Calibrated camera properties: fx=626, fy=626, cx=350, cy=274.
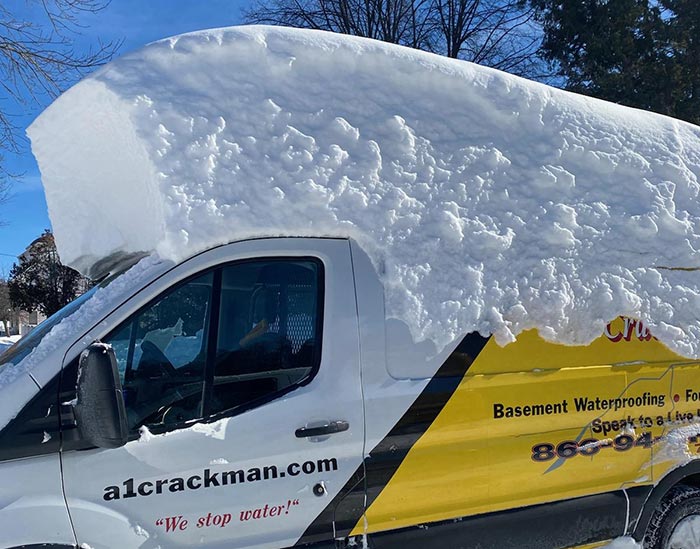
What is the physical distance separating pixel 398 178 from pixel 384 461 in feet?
4.29

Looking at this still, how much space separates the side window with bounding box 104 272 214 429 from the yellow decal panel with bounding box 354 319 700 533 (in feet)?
3.09

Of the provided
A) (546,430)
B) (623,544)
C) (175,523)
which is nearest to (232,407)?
(175,523)

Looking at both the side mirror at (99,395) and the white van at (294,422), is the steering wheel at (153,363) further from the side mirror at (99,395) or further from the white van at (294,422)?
the side mirror at (99,395)

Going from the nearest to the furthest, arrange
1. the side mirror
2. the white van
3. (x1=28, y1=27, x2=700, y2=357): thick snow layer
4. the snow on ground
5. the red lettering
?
the side mirror
the white van
the red lettering
(x1=28, y1=27, x2=700, y2=357): thick snow layer
the snow on ground

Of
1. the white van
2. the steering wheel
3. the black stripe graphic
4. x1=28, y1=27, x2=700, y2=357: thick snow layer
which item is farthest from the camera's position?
x1=28, y1=27, x2=700, y2=357: thick snow layer

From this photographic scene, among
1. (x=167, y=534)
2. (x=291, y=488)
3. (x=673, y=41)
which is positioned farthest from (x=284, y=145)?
(x=673, y=41)

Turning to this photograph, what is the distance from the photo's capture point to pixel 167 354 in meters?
2.55

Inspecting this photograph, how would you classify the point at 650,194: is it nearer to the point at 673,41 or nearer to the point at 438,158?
the point at 438,158

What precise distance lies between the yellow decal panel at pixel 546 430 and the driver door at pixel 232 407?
0.39m

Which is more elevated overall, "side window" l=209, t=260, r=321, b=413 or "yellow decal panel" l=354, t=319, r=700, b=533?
"side window" l=209, t=260, r=321, b=413

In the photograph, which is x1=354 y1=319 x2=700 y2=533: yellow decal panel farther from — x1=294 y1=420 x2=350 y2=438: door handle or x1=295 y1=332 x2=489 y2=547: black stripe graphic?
x1=294 y1=420 x2=350 y2=438: door handle

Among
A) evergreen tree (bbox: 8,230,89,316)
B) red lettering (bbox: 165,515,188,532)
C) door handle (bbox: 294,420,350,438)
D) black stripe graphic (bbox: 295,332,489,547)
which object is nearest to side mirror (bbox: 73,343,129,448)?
red lettering (bbox: 165,515,188,532)

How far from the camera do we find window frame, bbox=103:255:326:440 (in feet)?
8.09

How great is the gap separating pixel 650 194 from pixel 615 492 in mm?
1612
